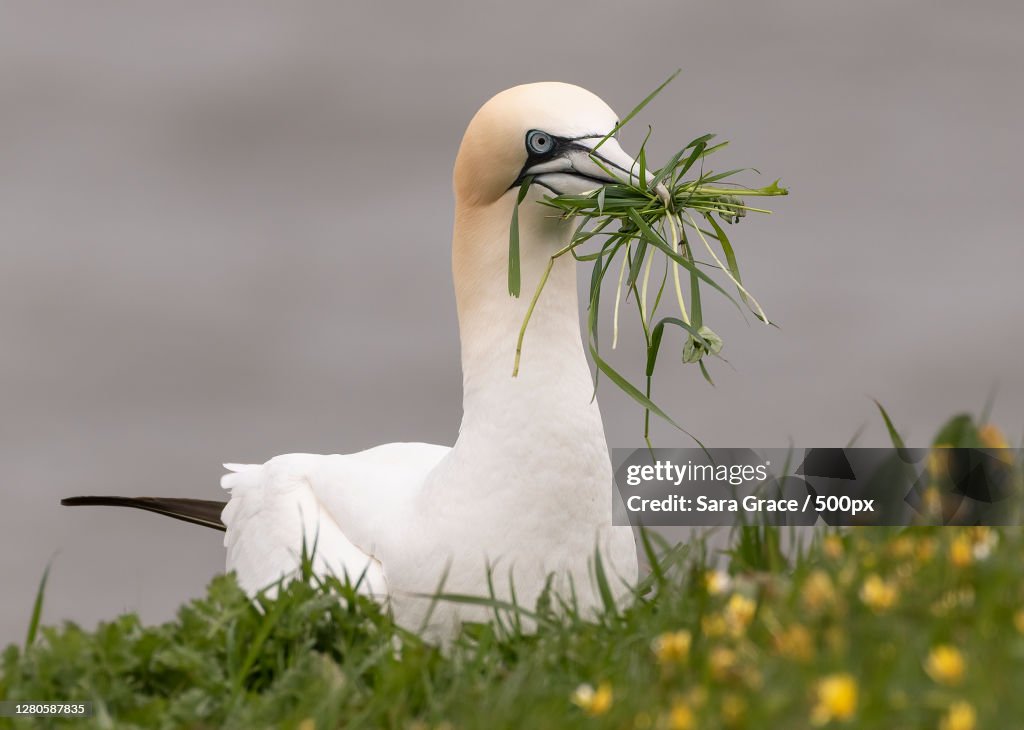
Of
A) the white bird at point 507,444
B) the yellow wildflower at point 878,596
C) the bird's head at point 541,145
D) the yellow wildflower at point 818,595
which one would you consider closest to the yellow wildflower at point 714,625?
the yellow wildflower at point 818,595

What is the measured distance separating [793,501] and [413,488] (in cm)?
163

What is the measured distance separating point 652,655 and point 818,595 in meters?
0.81

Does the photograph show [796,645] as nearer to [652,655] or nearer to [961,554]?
[961,554]

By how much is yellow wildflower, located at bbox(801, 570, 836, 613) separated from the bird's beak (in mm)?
2259

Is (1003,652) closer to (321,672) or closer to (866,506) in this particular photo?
(866,506)

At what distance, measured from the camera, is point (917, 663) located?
2811 millimetres

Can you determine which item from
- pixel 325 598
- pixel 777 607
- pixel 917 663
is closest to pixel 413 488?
pixel 325 598

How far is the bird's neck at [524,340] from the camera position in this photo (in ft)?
17.8

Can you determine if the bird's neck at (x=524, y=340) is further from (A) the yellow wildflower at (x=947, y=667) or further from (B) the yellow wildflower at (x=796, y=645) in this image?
(A) the yellow wildflower at (x=947, y=667)

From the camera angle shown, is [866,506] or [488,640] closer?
[488,640]

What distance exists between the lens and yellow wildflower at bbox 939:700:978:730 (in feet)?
7.90

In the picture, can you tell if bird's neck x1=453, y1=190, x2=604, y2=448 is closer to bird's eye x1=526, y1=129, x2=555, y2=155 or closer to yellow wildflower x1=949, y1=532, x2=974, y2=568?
bird's eye x1=526, y1=129, x2=555, y2=155

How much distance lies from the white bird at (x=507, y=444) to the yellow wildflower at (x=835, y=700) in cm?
249

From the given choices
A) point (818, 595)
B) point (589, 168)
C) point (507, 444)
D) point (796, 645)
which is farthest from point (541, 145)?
point (796, 645)
